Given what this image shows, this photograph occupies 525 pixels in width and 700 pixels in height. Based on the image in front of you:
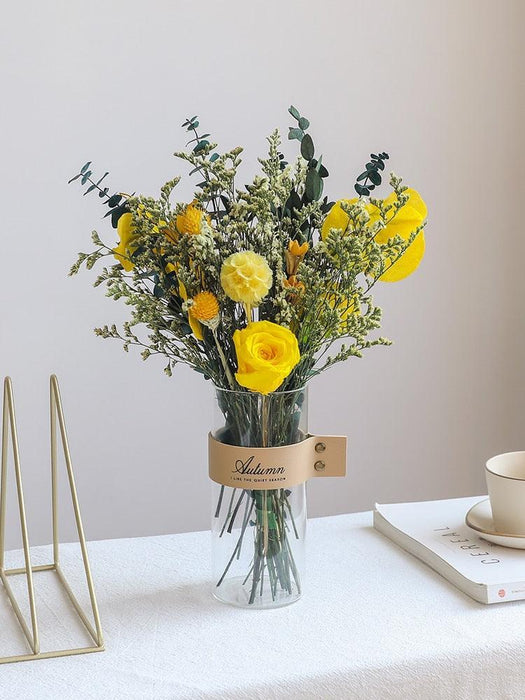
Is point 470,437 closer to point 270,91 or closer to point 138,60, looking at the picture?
point 270,91

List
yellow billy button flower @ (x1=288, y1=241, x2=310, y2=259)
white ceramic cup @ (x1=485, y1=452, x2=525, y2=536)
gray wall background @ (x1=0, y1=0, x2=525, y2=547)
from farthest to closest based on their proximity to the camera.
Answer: gray wall background @ (x1=0, y1=0, x2=525, y2=547), white ceramic cup @ (x1=485, y1=452, x2=525, y2=536), yellow billy button flower @ (x1=288, y1=241, x2=310, y2=259)

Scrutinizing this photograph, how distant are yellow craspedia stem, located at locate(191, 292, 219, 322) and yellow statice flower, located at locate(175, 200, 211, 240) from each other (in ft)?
0.22

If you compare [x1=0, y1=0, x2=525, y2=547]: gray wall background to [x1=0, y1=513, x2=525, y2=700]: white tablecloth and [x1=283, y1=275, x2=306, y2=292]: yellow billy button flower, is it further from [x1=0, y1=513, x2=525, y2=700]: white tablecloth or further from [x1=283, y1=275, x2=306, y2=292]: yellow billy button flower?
[x1=283, y1=275, x2=306, y2=292]: yellow billy button flower

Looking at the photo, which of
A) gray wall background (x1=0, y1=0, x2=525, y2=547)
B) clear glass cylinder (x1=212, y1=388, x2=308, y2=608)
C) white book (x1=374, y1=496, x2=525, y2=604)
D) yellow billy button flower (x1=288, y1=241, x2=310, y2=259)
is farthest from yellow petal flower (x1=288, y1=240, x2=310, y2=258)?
gray wall background (x1=0, y1=0, x2=525, y2=547)

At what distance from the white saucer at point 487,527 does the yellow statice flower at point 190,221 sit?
51 cm

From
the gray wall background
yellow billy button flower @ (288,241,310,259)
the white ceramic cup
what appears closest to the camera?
yellow billy button flower @ (288,241,310,259)

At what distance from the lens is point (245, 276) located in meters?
0.89

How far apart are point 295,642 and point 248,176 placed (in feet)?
4.52

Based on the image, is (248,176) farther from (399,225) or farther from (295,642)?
(295,642)

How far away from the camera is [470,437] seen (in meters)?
2.41

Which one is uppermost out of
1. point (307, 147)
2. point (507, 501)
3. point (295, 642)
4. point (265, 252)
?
point (307, 147)

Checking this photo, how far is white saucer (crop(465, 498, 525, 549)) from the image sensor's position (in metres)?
1.08

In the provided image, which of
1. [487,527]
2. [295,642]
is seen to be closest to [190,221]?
[295,642]

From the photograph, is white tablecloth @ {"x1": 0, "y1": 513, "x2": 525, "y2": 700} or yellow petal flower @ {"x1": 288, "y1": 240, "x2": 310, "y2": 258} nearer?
white tablecloth @ {"x1": 0, "y1": 513, "x2": 525, "y2": 700}
